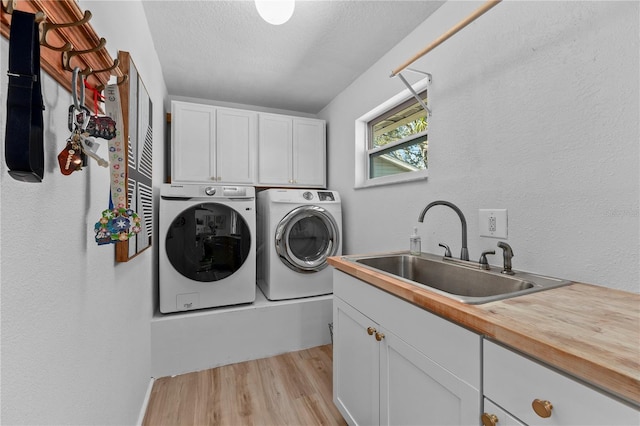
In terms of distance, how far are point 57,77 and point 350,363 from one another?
5.01ft

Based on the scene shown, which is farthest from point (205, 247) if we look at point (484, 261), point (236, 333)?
point (484, 261)

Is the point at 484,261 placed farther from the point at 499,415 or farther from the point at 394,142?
the point at 394,142

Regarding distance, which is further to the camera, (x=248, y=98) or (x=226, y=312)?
(x=248, y=98)

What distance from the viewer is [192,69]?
2.38 m

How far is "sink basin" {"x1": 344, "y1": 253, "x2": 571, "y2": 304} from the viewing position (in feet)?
3.32

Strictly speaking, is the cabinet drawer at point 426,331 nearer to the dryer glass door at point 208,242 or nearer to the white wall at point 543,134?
the white wall at point 543,134

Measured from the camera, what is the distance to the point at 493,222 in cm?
133

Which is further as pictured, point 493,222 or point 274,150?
point 274,150

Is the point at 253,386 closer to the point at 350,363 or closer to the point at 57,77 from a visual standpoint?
the point at 350,363

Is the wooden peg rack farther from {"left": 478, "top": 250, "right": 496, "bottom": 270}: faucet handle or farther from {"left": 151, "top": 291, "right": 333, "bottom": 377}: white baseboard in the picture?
{"left": 151, "top": 291, "right": 333, "bottom": 377}: white baseboard

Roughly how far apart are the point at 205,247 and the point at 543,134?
2.20 m

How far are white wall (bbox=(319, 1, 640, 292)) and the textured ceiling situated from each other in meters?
0.32

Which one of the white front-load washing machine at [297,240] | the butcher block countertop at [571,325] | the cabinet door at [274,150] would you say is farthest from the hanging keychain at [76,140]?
the cabinet door at [274,150]

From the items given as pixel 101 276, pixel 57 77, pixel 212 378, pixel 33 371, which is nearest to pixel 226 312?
pixel 212 378
